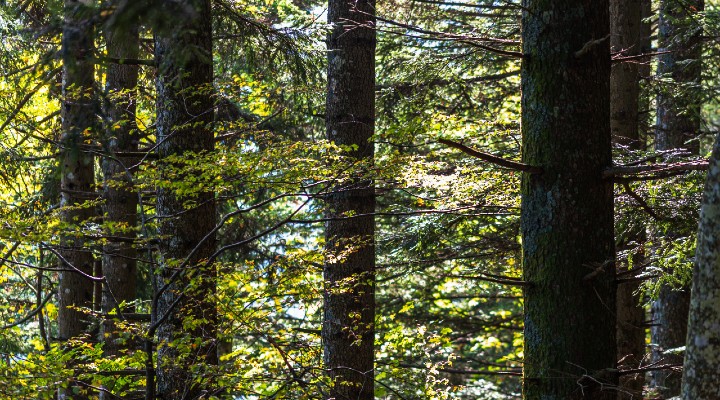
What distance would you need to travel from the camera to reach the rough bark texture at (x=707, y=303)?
10.1 feet

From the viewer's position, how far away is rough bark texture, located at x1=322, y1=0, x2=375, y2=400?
7352 mm

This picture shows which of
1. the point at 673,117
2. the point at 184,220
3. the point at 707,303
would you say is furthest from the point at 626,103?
the point at 707,303

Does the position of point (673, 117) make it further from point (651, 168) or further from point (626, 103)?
point (651, 168)

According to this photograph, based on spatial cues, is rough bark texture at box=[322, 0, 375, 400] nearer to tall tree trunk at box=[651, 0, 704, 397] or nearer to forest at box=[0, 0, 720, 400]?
forest at box=[0, 0, 720, 400]

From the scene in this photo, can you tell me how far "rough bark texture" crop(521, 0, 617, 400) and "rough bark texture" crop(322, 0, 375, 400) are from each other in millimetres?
3423

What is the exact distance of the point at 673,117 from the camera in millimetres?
10305

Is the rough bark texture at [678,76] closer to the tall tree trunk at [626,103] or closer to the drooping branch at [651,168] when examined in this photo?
the tall tree trunk at [626,103]

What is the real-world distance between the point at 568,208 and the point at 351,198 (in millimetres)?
3880

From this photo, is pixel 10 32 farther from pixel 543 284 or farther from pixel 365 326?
pixel 543 284

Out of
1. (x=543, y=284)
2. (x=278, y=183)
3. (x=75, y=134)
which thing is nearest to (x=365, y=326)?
(x=278, y=183)

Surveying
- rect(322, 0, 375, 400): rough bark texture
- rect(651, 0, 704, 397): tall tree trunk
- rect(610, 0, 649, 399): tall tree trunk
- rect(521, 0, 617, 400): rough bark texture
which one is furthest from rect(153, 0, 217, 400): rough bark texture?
rect(651, 0, 704, 397): tall tree trunk

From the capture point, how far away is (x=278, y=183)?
5.60m

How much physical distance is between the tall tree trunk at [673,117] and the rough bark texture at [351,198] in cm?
388

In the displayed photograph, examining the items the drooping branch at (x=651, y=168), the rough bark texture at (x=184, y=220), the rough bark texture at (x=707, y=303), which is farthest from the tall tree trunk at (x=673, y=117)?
the rough bark texture at (x=707, y=303)
